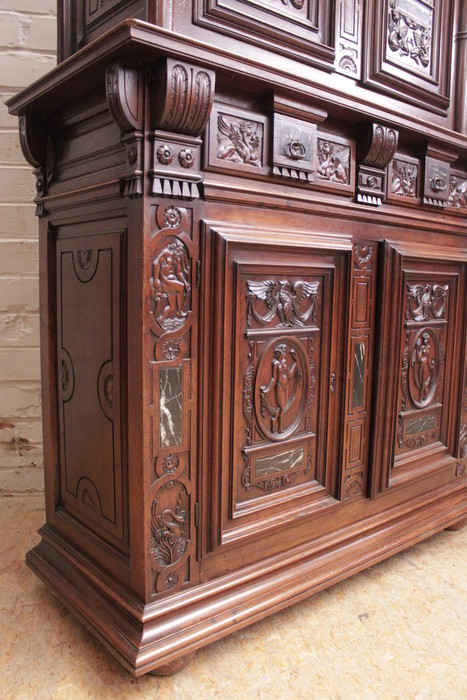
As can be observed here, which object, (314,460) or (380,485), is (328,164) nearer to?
(314,460)

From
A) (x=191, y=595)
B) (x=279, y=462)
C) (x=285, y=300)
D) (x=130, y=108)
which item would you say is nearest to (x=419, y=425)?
(x=279, y=462)

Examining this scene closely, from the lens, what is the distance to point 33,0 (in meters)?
2.43

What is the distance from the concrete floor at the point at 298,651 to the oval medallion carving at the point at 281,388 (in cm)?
60

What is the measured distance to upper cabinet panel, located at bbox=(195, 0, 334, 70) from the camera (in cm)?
138

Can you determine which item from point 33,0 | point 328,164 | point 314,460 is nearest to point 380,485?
point 314,460

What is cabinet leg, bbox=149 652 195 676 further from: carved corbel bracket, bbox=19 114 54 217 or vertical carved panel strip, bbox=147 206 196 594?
carved corbel bracket, bbox=19 114 54 217

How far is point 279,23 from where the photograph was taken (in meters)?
1.51

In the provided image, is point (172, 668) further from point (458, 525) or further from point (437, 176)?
point (437, 176)

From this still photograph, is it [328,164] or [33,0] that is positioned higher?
[33,0]

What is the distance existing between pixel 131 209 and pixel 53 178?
23.0 inches

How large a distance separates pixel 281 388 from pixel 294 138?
28.5 inches

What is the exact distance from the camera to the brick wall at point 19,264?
2.45 metres

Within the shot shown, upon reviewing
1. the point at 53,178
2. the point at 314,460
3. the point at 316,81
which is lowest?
the point at 314,460

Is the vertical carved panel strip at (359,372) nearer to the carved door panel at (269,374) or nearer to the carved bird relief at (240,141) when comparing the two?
the carved door panel at (269,374)
